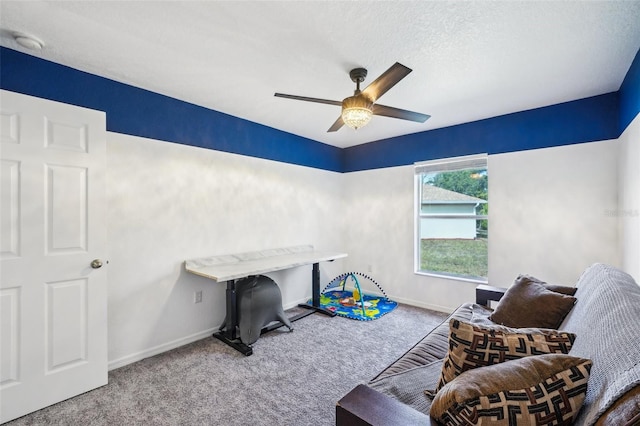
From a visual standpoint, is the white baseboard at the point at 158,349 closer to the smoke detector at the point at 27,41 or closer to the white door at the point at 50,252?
the white door at the point at 50,252

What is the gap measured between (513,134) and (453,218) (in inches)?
48.7

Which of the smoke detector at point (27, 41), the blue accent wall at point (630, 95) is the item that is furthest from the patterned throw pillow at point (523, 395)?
the smoke detector at point (27, 41)

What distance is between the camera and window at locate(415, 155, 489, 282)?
3645 mm

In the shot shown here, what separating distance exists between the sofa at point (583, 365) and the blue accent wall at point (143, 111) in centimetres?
285

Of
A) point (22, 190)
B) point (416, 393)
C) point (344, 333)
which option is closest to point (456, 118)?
point (344, 333)

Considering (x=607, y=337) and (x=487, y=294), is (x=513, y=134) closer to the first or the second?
(x=487, y=294)

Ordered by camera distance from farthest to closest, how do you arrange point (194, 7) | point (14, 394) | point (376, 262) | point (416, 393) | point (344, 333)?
point (376, 262), point (344, 333), point (14, 394), point (194, 7), point (416, 393)

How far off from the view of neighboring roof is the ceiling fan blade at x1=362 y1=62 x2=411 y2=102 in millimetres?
2355

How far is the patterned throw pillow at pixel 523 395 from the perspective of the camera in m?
0.78

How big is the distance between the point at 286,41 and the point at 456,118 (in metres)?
2.49

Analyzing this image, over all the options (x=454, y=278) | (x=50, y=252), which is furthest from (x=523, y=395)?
(x=454, y=278)

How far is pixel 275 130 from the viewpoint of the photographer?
3869 millimetres

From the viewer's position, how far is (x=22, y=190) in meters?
1.92

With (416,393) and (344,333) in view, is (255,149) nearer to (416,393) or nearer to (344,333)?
(344,333)
